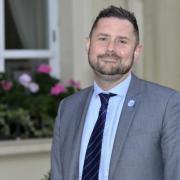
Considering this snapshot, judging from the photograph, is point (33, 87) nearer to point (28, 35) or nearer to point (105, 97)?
point (28, 35)

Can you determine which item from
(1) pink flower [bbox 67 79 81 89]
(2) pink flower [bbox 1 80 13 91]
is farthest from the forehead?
(1) pink flower [bbox 67 79 81 89]

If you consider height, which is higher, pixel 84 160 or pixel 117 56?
pixel 117 56

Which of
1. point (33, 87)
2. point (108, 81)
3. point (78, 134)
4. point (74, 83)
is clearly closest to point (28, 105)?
point (33, 87)

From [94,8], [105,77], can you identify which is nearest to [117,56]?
[105,77]

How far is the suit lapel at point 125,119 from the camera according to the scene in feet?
8.25

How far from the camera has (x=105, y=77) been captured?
257cm

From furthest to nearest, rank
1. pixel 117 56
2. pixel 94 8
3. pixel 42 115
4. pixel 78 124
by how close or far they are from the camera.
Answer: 1. pixel 94 8
2. pixel 42 115
3. pixel 78 124
4. pixel 117 56

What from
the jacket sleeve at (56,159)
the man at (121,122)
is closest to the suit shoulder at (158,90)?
the man at (121,122)

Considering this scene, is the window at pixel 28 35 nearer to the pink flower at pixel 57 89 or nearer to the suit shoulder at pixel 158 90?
the pink flower at pixel 57 89

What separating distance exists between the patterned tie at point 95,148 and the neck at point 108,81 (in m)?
0.03

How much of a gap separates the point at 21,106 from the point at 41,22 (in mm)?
900

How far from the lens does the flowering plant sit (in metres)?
4.96

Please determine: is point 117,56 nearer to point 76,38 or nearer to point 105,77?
point 105,77

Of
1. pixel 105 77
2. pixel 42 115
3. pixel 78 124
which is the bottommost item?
pixel 42 115
